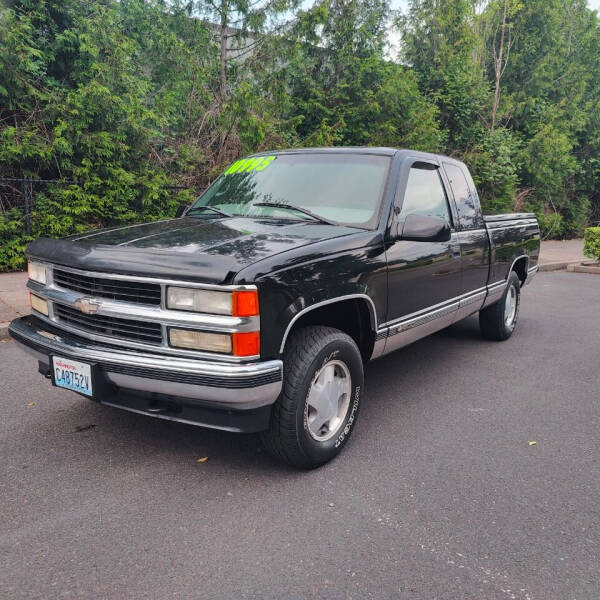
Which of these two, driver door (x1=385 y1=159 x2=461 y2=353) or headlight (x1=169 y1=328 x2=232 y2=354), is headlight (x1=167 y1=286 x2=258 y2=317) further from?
driver door (x1=385 y1=159 x2=461 y2=353)

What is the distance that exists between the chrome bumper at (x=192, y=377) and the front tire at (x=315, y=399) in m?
0.18

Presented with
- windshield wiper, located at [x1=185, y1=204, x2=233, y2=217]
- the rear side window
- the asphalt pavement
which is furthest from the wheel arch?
the rear side window

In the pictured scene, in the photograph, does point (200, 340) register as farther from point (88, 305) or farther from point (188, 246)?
point (88, 305)

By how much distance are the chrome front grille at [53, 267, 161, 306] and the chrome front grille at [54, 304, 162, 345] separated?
0.11 metres

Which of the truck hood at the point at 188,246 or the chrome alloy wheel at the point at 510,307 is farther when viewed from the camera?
the chrome alloy wheel at the point at 510,307

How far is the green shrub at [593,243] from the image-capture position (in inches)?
490

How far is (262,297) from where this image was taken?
2682 millimetres

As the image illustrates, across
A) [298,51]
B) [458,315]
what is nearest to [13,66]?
[298,51]

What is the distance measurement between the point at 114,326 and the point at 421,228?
1980 millimetres

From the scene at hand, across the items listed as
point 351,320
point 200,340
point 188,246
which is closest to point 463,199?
point 351,320

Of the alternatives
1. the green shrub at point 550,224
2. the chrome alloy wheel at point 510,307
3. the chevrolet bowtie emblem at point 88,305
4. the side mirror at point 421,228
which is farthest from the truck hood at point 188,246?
the green shrub at point 550,224

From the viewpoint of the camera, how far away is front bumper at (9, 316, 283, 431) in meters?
2.64

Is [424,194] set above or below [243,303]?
above

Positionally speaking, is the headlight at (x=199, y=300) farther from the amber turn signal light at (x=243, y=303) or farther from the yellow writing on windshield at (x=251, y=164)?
the yellow writing on windshield at (x=251, y=164)
